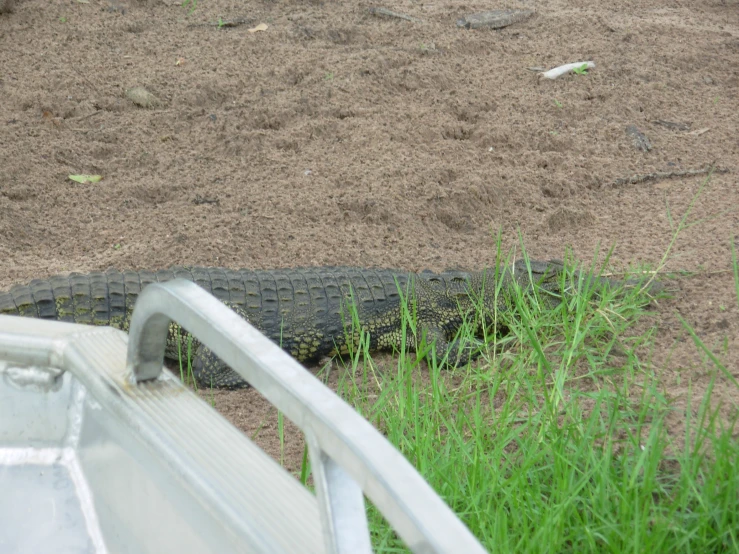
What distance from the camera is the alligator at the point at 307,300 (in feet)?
10.8

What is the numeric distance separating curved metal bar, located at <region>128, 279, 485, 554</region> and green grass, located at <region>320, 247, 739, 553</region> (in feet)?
3.24

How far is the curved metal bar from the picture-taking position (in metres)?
0.68

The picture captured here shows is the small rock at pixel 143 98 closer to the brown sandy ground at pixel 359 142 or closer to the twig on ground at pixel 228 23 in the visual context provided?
the brown sandy ground at pixel 359 142

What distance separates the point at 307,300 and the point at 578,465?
1.73m

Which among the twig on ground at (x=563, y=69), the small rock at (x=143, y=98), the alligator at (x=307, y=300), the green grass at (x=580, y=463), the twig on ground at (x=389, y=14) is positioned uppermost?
the twig on ground at (x=389, y=14)

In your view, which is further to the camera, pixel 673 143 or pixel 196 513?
pixel 673 143

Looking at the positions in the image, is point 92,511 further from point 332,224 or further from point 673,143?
point 673,143

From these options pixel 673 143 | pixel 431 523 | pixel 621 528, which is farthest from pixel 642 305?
pixel 431 523

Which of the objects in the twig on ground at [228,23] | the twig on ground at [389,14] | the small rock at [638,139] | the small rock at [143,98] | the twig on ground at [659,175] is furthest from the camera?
the twig on ground at [389,14]

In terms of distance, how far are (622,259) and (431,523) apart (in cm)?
319

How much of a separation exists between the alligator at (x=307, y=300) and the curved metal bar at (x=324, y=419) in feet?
7.49

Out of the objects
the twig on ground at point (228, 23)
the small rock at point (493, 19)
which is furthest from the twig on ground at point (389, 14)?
the twig on ground at point (228, 23)

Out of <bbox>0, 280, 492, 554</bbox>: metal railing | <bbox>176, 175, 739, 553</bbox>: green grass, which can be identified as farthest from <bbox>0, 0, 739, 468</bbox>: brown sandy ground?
<bbox>0, 280, 492, 554</bbox>: metal railing

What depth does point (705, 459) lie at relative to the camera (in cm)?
196
